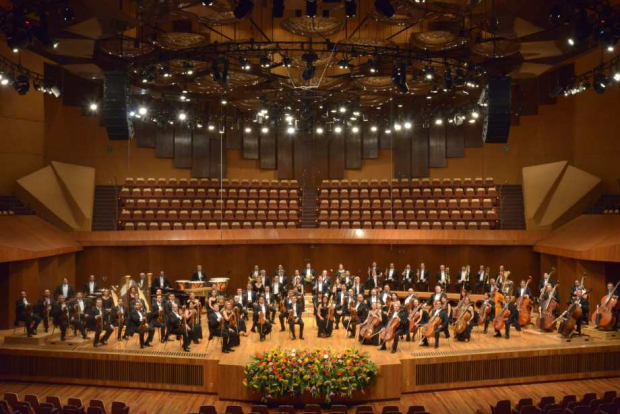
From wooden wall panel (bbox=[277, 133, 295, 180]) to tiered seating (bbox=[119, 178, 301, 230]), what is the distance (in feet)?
3.94

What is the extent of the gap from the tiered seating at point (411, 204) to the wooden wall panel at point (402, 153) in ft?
3.52

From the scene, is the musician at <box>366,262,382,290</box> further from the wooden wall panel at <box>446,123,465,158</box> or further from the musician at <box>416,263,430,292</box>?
the wooden wall panel at <box>446,123,465,158</box>

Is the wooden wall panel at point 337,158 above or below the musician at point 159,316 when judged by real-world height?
above

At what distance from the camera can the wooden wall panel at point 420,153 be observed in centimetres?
1928

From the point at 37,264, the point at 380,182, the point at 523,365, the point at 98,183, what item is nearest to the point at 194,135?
the point at 98,183

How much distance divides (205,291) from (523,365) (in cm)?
690

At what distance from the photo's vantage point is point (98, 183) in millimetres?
18234

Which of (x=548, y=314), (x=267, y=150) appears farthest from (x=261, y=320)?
(x=267, y=150)

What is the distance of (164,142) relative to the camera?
19000 millimetres

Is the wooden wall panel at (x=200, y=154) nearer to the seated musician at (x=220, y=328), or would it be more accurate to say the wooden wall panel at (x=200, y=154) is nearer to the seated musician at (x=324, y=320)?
the seated musician at (x=324, y=320)

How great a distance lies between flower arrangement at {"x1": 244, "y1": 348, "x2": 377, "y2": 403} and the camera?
9117 mm

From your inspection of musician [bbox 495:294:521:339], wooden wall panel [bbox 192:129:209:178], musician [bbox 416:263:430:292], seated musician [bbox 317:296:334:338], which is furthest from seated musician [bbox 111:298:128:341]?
wooden wall panel [bbox 192:129:209:178]

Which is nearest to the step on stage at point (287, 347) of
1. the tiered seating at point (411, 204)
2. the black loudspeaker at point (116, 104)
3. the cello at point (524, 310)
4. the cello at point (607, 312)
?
the cello at point (607, 312)

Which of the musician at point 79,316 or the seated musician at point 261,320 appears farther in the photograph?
the seated musician at point 261,320
